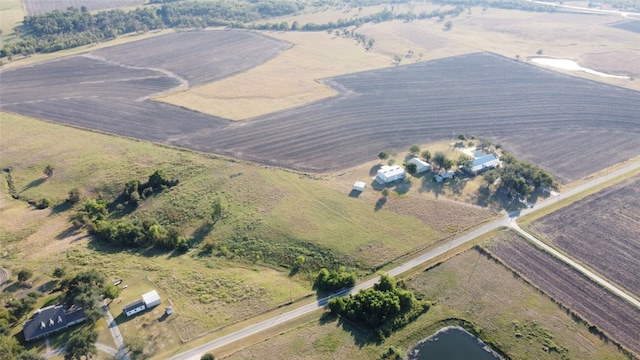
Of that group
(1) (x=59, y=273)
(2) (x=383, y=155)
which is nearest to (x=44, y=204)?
(1) (x=59, y=273)

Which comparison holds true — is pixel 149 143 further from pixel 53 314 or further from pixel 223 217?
pixel 53 314

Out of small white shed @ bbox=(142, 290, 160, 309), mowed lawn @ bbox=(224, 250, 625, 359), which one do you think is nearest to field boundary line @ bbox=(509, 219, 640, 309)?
mowed lawn @ bbox=(224, 250, 625, 359)

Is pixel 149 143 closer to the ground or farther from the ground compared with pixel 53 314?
farther from the ground

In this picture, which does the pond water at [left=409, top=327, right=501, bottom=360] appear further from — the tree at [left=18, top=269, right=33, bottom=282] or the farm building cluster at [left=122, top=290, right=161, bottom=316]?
the tree at [left=18, top=269, right=33, bottom=282]

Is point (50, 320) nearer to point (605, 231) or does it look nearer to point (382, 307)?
point (382, 307)

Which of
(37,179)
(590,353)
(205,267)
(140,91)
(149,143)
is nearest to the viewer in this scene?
(590,353)

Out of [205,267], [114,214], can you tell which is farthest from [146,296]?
[114,214]
